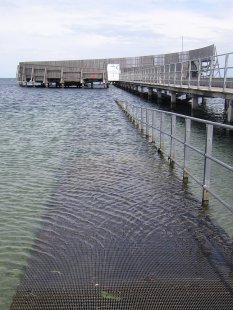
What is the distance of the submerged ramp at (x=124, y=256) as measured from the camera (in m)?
3.56

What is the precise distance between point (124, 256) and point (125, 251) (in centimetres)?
14

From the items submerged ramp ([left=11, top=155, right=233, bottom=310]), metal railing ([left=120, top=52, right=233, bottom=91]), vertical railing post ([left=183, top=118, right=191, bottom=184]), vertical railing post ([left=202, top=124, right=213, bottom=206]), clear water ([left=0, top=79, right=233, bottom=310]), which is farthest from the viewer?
metal railing ([left=120, top=52, right=233, bottom=91])

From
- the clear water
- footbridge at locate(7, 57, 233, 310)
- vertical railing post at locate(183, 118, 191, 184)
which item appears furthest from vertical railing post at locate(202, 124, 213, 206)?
vertical railing post at locate(183, 118, 191, 184)

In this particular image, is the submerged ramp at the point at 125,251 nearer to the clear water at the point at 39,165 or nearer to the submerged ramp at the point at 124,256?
the submerged ramp at the point at 124,256

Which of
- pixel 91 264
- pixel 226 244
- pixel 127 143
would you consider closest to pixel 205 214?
pixel 226 244

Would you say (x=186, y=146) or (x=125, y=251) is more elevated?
(x=186, y=146)

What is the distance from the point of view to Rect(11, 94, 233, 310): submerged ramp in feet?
11.7

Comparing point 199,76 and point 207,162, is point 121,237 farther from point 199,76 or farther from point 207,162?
point 199,76

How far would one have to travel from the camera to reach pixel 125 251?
4.57 metres


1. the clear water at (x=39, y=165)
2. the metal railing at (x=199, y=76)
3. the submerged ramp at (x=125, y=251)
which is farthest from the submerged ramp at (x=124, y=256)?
the metal railing at (x=199, y=76)

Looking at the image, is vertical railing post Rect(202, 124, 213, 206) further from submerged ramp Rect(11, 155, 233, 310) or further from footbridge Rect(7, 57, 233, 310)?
submerged ramp Rect(11, 155, 233, 310)

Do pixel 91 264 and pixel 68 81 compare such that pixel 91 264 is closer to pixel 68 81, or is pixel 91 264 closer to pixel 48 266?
pixel 48 266

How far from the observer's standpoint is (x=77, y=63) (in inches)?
3750

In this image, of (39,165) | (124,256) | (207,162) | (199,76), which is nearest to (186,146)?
(207,162)
